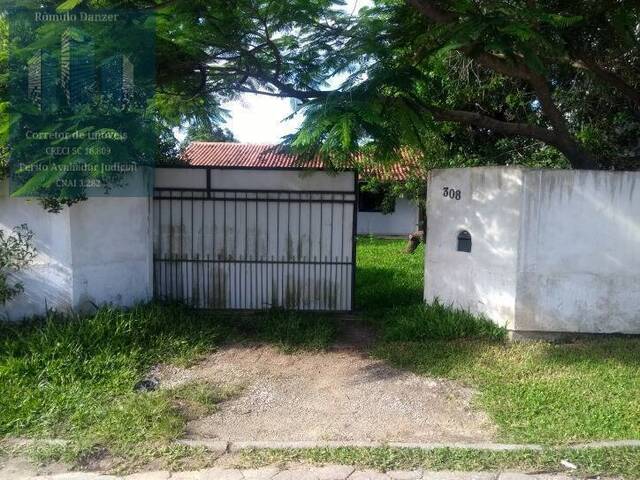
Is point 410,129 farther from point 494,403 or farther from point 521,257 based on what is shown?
point 494,403

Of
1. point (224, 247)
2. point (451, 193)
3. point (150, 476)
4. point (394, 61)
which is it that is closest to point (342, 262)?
point (224, 247)

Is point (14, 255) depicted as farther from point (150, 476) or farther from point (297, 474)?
point (297, 474)

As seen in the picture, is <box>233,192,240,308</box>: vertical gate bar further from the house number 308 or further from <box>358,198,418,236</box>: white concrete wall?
<box>358,198,418,236</box>: white concrete wall

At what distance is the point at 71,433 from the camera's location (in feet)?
12.8

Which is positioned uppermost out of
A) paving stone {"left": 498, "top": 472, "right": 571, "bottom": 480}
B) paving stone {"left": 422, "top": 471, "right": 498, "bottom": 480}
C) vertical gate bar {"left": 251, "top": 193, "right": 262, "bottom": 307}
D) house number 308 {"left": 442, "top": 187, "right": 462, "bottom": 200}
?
house number 308 {"left": 442, "top": 187, "right": 462, "bottom": 200}

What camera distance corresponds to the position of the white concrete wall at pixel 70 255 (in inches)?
225

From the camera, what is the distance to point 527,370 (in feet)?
16.5

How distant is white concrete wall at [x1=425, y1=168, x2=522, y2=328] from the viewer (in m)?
5.77

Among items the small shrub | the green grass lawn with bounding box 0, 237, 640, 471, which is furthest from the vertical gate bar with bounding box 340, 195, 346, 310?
the small shrub

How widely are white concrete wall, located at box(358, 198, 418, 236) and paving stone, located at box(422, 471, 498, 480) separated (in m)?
16.0

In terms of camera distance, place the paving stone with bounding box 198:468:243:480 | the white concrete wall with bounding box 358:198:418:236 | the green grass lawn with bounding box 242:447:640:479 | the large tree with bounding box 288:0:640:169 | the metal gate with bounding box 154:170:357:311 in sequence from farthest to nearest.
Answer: the white concrete wall with bounding box 358:198:418:236, the metal gate with bounding box 154:170:357:311, the large tree with bounding box 288:0:640:169, the green grass lawn with bounding box 242:447:640:479, the paving stone with bounding box 198:468:243:480

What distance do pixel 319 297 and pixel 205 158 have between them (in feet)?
39.2

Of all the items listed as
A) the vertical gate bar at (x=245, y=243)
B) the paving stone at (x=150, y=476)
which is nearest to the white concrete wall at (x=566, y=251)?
the vertical gate bar at (x=245, y=243)

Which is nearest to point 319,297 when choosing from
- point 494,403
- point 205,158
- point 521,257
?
point 521,257
